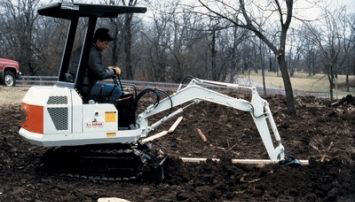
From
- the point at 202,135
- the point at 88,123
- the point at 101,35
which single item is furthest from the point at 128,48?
the point at 88,123

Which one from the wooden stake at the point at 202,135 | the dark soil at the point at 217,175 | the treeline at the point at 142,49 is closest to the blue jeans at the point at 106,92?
the dark soil at the point at 217,175

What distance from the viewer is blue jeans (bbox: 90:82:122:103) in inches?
321

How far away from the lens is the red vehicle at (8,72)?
84.3 feet

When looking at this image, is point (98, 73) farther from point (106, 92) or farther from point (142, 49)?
point (142, 49)

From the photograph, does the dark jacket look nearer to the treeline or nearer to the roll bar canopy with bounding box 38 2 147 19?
the roll bar canopy with bounding box 38 2 147 19

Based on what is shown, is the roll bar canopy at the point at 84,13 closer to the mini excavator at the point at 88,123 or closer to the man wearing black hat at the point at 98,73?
the mini excavator at the point at 88,123

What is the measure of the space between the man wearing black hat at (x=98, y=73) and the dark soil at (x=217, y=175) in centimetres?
144

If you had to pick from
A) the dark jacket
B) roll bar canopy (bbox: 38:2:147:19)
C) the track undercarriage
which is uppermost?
roll bar canopy (bbox: 38:2:147:19)

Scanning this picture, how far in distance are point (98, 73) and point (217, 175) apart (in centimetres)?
266

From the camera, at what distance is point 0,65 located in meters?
25.6

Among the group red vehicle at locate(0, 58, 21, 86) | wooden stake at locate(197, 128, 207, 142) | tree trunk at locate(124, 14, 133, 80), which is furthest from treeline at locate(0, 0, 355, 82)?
wooden stake at locate(197, 128, 207, 142)

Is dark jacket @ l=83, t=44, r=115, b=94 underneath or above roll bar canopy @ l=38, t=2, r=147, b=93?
underneath

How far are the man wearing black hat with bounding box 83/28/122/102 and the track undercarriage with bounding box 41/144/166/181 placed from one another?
89cm

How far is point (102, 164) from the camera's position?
8297 mm
